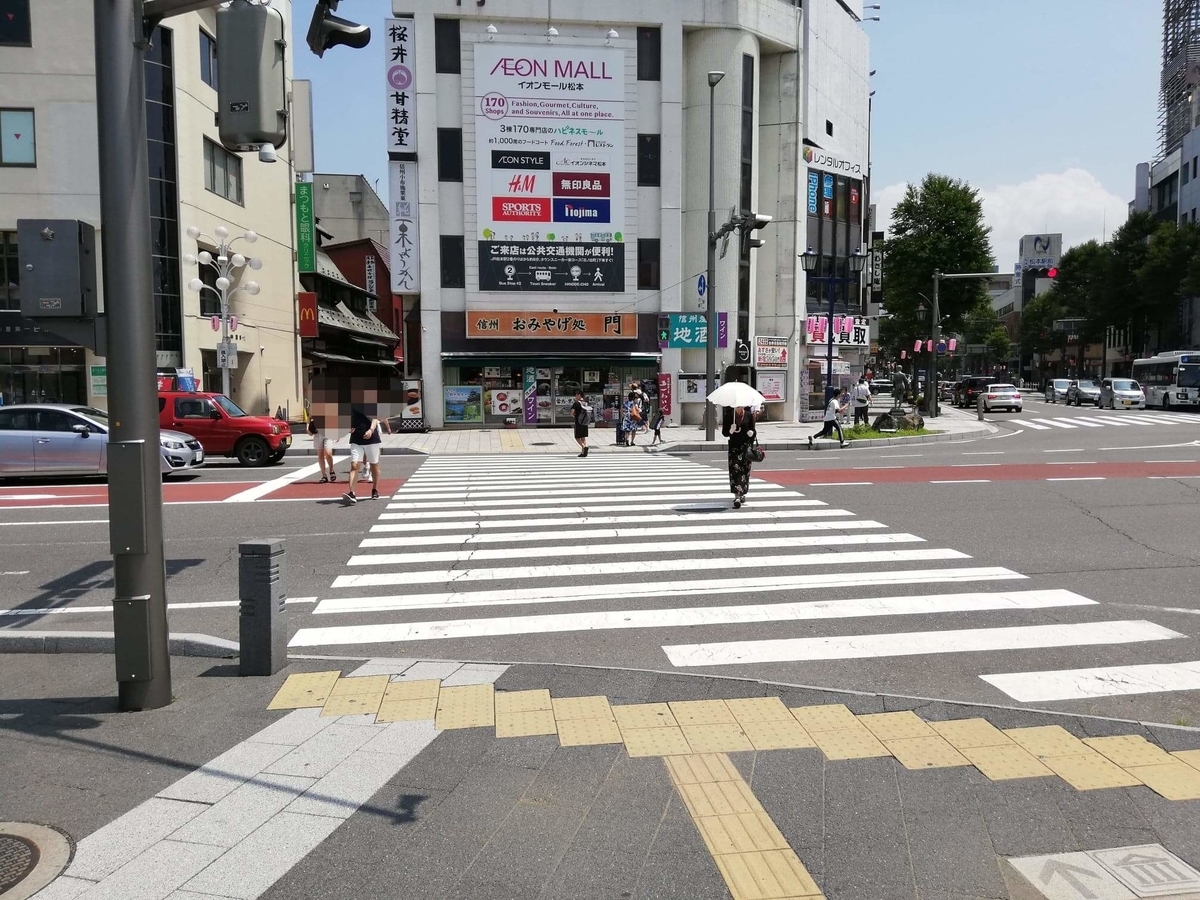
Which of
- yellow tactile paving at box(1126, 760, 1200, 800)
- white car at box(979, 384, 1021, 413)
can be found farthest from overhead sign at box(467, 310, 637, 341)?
yellow tactile paving at box(1126, 760, 1200, 800)

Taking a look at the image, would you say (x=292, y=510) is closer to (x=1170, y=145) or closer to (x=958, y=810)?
(x=958, y=810)

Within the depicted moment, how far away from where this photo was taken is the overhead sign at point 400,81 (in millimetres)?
30656

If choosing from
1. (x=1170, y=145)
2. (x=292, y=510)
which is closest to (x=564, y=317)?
(x=292, y=510)

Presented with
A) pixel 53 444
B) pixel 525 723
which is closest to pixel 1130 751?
pixel 525 723

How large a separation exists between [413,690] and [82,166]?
100ft

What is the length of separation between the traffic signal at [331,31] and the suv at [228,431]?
15230 millimetres

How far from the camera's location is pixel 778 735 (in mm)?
4684

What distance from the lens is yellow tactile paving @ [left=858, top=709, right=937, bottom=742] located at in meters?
4.68

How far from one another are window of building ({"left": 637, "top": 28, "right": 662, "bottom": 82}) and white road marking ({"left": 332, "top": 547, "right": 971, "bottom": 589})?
27731 millimetres

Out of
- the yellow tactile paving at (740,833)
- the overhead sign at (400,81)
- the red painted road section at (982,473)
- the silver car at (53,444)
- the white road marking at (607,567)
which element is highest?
the overhead sign at (400,81)

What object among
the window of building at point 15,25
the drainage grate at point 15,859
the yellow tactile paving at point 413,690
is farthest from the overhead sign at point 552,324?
the drainage grate at point 15,859

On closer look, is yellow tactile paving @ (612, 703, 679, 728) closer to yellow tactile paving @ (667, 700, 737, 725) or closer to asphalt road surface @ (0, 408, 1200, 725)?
yellow tactile paving @ (667, 700, 737, 725)

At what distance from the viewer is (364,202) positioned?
62750 mm

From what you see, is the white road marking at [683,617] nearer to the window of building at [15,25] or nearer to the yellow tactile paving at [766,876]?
the yellow tactile paving at [766,876]
